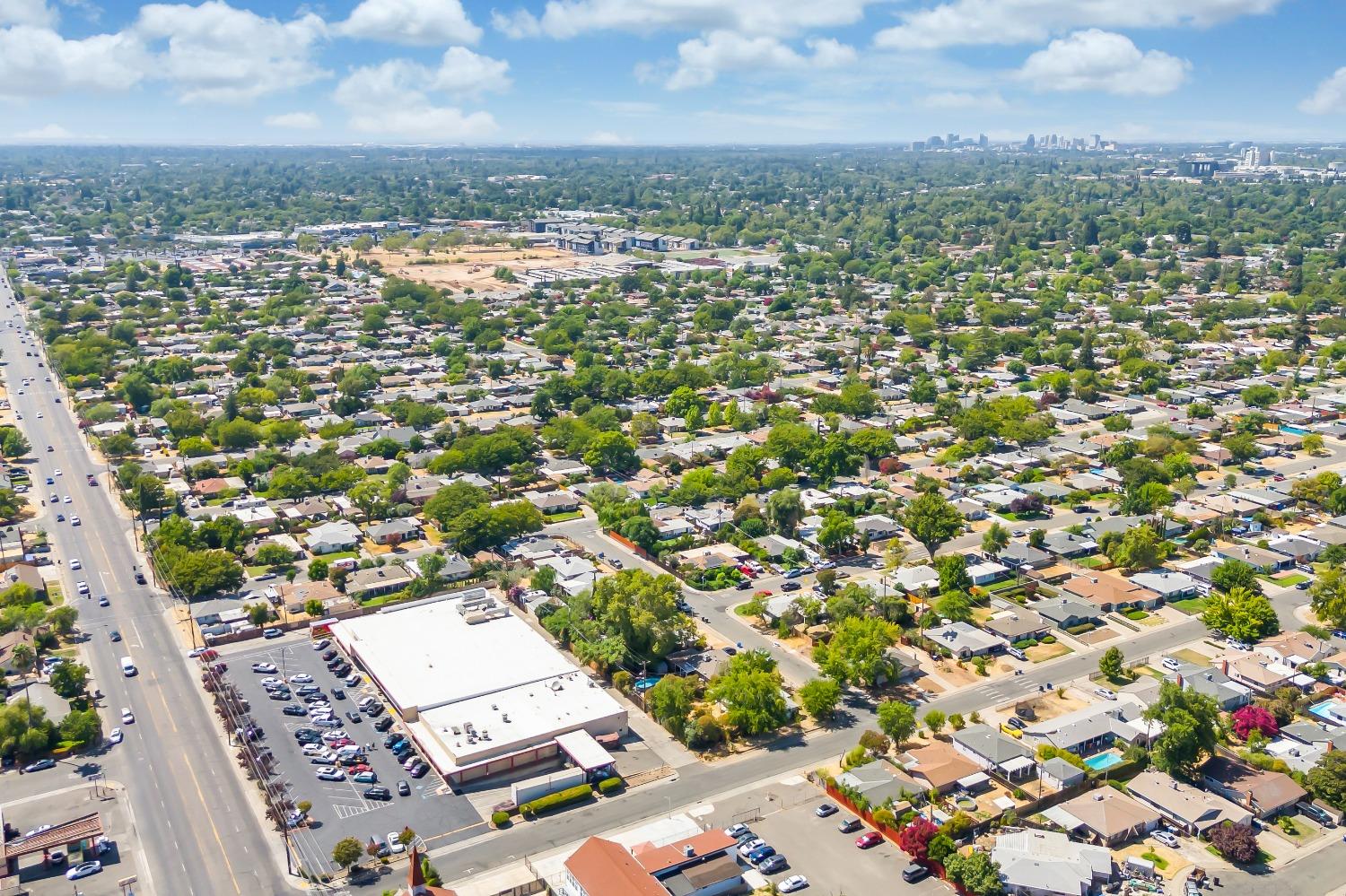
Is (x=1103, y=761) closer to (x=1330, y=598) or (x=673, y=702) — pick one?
(x=673, y=702)

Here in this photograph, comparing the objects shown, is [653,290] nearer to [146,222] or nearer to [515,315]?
[515,315]

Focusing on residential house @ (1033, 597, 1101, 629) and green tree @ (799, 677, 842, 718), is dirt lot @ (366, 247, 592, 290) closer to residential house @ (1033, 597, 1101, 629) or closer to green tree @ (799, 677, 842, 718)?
residential house @ (1033, 597, 1101, 629)

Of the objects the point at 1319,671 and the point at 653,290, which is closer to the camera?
the point at 1319,671

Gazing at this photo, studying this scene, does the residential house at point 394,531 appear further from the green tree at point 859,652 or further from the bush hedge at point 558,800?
the bush hedge at point 558,800

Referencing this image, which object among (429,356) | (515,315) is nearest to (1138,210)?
(515,315)

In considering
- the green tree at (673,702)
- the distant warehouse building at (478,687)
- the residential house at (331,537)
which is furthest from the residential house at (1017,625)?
the residential house at (331,537)

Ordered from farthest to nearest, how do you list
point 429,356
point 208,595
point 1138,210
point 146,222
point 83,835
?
point 1138,210, point 146,222, point 429,356, point 208,595, point 83,835

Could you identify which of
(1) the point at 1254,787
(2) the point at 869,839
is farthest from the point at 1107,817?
(2) the point at 869,839
